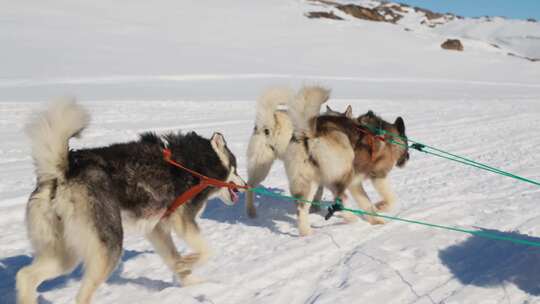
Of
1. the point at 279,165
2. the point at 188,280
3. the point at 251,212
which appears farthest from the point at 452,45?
the point at 188,280

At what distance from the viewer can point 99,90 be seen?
15367mm

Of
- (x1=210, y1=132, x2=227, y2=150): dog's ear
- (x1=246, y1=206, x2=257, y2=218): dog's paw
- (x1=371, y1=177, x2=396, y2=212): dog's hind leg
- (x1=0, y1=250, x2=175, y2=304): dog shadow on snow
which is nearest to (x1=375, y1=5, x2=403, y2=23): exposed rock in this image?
(x1=371, y1=177, x2=396, y2=212): dog's hind leg

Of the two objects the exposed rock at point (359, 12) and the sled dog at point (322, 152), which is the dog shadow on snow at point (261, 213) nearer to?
the sled dog at point (322, 152)

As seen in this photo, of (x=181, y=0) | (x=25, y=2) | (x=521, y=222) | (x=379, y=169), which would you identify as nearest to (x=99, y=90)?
(x=379, y=169)

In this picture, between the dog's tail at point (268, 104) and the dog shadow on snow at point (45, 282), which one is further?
the dog's tail at point (268, 104)

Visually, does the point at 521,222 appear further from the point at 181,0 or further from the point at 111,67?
the point at 181,0

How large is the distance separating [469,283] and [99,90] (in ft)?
44.2

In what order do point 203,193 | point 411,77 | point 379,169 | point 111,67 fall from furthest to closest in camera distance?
point 411,77
point 111,67
point 379,169
point 203,193

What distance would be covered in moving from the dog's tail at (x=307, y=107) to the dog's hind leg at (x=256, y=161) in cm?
86

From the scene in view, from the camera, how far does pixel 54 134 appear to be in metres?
3.20

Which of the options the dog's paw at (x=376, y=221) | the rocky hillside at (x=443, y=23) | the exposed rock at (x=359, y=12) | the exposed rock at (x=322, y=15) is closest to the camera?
the dog's paw at (x=376, y=221)

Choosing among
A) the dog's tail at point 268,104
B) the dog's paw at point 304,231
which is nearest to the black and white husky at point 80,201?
the dog's paw at point 304,231

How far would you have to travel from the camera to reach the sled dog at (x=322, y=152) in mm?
5082

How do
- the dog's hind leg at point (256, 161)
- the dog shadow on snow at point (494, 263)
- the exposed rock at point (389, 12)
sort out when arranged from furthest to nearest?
the exposed rock at point (389, 12)
the dog's hind leg at point (256, 161)
the dog shadow on snow at point (494, 263)
